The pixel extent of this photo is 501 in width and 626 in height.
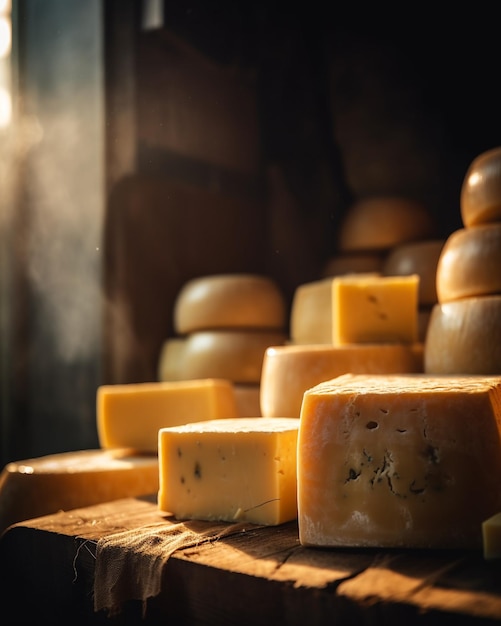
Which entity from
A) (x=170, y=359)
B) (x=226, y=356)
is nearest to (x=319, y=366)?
(x=226, y=356)

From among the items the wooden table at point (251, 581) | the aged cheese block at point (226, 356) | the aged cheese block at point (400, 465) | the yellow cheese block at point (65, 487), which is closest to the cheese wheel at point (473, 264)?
the aged cheese block at point (400, 465)

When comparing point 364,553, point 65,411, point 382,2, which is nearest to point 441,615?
point 364,553

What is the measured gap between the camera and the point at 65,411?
2777 mm

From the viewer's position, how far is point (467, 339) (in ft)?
5.18

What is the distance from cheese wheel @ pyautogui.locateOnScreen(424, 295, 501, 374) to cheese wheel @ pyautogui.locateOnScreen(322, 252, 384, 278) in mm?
1041

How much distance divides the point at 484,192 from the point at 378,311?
1.22ft

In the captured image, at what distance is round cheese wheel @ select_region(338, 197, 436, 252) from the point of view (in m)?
2.64

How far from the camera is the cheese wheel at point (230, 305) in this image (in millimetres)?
2590

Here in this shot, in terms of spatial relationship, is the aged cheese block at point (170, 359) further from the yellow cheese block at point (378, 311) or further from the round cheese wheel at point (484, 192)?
the round cheese wheel at point (484, 192)

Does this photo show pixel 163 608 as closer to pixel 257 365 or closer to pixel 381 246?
pixel 257 365

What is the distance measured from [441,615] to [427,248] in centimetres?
171

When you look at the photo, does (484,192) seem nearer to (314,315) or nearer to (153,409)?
(314,315)

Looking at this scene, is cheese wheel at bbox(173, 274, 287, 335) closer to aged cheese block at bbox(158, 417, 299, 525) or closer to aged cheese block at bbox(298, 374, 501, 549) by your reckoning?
aged cheese block at bbox(158, 417, 299, 525)

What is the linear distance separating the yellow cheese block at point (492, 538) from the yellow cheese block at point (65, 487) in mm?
972
